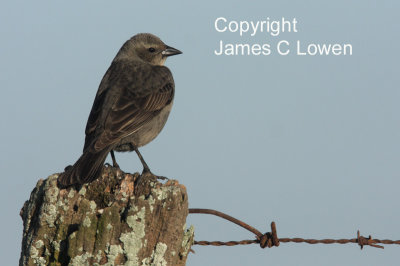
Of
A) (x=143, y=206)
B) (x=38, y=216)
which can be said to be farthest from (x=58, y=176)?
(x=143, y=206)

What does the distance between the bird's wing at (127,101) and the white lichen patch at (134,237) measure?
241cm

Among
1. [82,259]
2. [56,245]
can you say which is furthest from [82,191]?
[82,259]

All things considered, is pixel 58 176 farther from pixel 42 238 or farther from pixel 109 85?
pixel 109 85

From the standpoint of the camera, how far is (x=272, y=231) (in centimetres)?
453

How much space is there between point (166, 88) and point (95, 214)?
3.94m

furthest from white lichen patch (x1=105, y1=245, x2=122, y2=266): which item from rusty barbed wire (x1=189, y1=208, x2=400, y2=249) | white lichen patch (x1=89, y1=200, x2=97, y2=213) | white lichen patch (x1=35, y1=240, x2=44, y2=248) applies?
rusty barbed wire (x1=189, y1=208, x2=400, y2=249)

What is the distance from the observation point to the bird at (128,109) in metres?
6.19

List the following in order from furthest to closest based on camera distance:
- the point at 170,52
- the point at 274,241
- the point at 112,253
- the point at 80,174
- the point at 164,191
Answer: the point at 170,52 < the point at 274,241 < the point at 80,174 < the point at 164,191 < the point at 112,253

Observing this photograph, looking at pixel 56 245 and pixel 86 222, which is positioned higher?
pixel 86 222

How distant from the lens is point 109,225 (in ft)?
11.5

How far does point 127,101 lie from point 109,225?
3290 mm

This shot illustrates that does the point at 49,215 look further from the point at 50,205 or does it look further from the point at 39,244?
the point at 39,244

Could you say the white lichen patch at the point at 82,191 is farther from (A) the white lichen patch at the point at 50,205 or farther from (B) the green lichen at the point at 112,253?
(B) the green lichen at the point at 112,253

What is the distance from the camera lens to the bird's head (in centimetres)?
855
